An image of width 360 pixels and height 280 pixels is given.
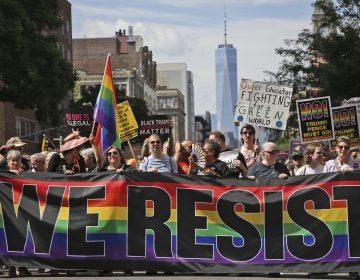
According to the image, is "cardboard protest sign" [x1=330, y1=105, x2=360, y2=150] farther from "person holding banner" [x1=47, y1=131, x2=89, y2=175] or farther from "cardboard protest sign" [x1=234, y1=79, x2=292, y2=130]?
"person holding banner" [x1=47, y1=131, x2=89, y2=175]

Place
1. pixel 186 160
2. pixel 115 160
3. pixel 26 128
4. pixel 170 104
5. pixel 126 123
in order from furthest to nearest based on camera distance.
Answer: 1. pixel 170 104
2. pixel 26 128
3. pixel 126 123
4. pixel 186 160
5. pixel 115 160

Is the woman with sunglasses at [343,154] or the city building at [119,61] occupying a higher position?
the city building at [119,61]

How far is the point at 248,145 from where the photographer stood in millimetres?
11133

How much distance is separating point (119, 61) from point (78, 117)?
11075 cm

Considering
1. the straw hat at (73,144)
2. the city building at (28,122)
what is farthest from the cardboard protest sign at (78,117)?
the city building at (28,122)

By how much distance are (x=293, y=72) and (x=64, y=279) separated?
47.9m

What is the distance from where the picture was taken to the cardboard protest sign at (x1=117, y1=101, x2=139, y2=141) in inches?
618

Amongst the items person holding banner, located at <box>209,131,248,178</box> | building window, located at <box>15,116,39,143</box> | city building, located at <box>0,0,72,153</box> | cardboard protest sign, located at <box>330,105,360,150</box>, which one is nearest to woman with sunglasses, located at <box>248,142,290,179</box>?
person holding banner, located at <box>209,131,248,178</box>

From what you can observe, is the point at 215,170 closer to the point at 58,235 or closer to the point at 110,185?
the point at 110,185

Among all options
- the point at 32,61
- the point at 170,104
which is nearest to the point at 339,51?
the point at 32,61

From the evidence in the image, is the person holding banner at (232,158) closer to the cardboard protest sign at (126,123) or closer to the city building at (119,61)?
the cardboard protest sign at (126,123)

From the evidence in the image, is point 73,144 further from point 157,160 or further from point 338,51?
point 338,51

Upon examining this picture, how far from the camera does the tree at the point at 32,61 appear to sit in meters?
31.7

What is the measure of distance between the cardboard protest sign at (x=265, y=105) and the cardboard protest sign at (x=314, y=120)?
0.98ft
